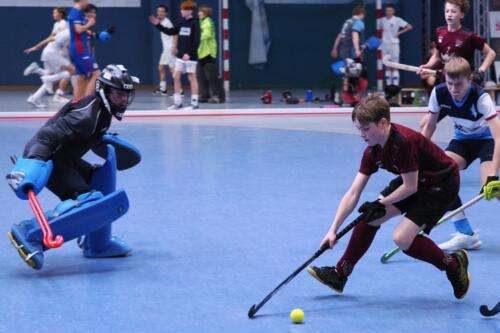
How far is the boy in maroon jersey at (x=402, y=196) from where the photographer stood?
493cm

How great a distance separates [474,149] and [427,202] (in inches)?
65.5

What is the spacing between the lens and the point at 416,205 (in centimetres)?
520

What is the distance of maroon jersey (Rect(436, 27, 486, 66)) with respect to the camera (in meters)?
8.95

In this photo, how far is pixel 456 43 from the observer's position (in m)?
8.97

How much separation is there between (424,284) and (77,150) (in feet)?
7.74

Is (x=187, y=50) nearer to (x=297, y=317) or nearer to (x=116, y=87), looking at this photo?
(x=116, y=87)

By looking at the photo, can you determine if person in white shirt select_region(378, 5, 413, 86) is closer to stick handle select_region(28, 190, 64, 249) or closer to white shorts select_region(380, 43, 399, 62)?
white shorts select_region(380, 43, 399, 62)

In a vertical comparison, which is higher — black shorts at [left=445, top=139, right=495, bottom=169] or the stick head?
black shorts at [left=445, top=139, right=495, bottom=169]

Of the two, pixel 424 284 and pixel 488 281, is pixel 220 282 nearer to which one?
pixel 424 284

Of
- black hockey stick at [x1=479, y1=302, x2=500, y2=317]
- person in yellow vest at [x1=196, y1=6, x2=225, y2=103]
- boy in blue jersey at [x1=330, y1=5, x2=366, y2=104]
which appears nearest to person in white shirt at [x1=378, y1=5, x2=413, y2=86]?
boy in blue jersey at [x1=330, y1=5, x2=366, y2=104]

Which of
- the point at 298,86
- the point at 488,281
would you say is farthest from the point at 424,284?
the point at 298,86

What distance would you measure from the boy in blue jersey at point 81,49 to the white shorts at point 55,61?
1001 millimetres

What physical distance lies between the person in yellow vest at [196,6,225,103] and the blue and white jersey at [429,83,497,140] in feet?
34.4

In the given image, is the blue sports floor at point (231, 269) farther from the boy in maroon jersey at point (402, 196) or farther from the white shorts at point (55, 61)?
the white shorts at point (55, 61)
